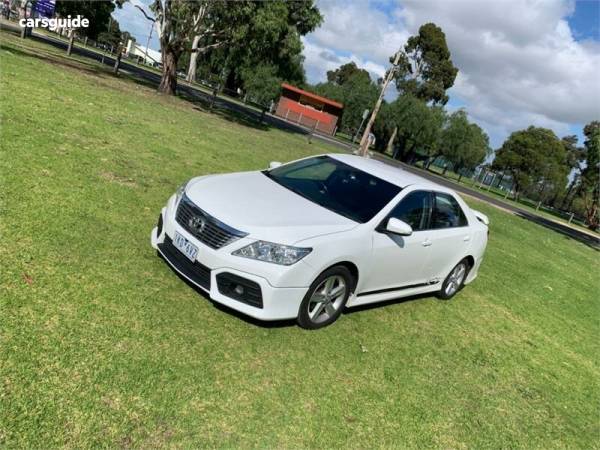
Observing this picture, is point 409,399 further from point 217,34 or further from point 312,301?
point 217,34

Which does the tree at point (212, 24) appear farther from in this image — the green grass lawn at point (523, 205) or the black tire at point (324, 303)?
the green grass lawn at point (523, 205)

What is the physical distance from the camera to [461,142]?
5050cm

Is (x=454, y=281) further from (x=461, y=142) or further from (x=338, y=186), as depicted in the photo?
(x=461, y=142)

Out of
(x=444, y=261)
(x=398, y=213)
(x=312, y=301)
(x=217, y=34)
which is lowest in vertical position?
(x=312, y=301)

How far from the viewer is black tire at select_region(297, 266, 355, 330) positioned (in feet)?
14.0

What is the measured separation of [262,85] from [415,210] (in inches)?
1948

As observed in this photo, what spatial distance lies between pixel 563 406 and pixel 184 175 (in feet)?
21.7

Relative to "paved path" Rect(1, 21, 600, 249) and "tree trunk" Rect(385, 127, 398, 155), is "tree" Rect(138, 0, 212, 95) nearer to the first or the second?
"paved path" Rect(1, 21, 600, 249)

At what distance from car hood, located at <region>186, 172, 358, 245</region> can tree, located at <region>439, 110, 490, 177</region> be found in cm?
4875

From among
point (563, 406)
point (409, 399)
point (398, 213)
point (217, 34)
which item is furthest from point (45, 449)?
point (217, 34)

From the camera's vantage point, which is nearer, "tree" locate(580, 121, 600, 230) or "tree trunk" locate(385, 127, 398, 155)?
"tree" locate(580, 121, 600, 230)

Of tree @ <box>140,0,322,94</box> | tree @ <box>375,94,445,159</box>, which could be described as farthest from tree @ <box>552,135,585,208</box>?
tree @ <box>140,0,322,94</box>

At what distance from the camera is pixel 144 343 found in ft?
11.6

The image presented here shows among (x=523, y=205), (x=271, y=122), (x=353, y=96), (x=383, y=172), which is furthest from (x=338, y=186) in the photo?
(x=353, y=96)
